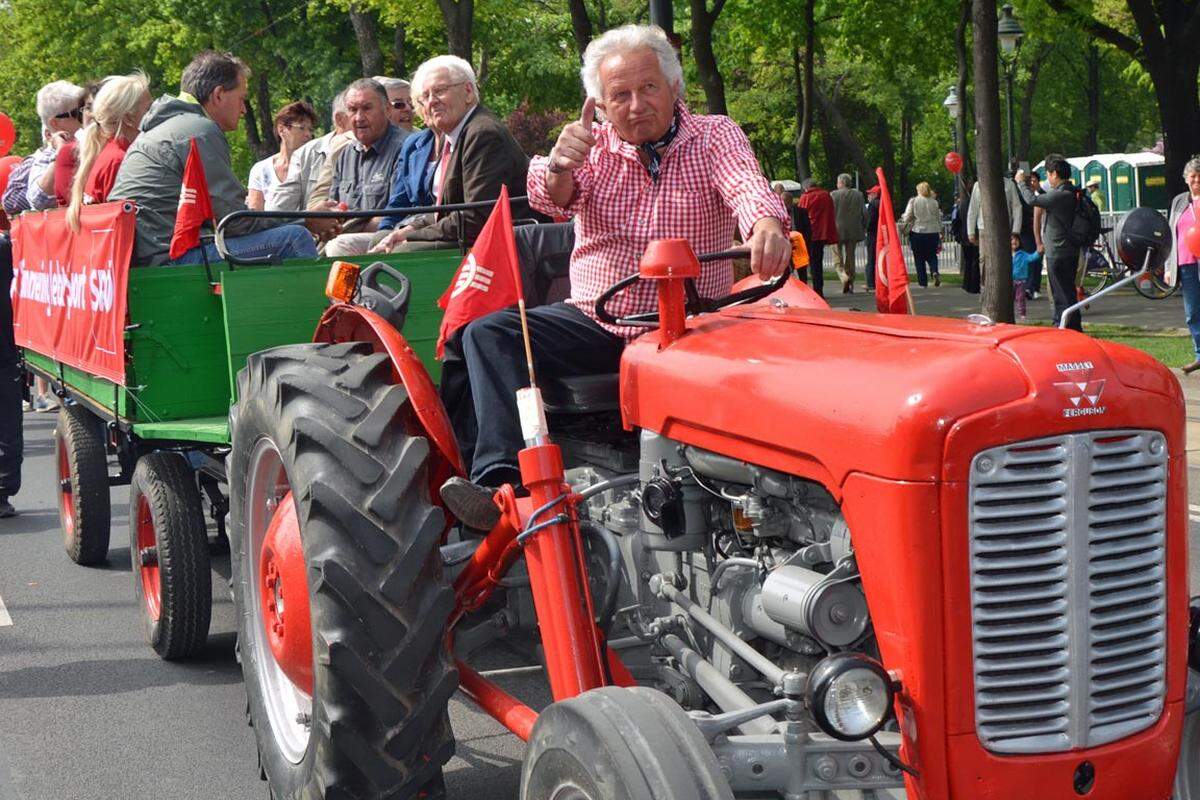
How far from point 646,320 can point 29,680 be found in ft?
11.1

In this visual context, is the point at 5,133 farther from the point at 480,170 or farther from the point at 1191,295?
the point at 1191,295

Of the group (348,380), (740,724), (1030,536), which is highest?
(348,380)

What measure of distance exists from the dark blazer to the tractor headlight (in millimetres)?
3677

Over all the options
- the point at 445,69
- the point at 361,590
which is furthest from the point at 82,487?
the point at 361,590

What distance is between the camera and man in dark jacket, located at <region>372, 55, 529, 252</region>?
6125 millimetres

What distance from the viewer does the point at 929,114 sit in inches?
2363

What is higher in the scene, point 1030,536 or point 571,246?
point 571,246

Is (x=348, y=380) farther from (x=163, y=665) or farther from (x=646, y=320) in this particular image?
(x=163, y=665)

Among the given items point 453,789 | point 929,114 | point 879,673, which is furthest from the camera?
point 929,114

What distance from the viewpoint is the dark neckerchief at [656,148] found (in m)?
4.25

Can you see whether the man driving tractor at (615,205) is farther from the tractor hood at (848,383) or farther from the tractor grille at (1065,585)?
the tractor grille at (1065,585)

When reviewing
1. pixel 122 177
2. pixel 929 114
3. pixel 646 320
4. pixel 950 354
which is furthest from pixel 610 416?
pixel 929 114

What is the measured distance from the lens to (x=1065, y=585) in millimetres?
2668

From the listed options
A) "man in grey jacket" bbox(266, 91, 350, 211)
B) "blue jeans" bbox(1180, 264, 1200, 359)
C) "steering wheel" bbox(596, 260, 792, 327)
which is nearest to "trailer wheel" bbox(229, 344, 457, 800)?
"steering wheel" bbox(596, 260, 792, 327)
